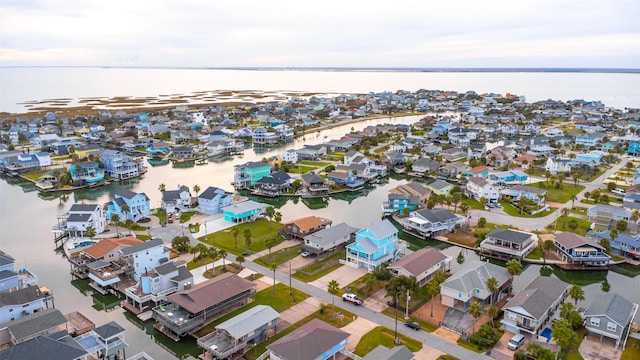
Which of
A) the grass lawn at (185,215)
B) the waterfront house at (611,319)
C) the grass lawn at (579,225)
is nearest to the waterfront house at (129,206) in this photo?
the grass lawn at (185,215)

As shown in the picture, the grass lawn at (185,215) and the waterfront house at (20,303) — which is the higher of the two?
the waterfront house at (20,303)

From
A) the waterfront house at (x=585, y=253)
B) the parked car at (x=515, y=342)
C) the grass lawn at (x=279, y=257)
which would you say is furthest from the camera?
the grass lawn at (x=279, y=257)

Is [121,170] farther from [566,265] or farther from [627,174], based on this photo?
[627,174]

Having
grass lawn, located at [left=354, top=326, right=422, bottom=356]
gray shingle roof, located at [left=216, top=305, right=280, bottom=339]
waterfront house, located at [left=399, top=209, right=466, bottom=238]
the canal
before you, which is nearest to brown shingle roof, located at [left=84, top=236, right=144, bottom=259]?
the canal

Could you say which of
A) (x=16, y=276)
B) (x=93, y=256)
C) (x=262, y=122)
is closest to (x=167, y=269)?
(x=93, y=256)

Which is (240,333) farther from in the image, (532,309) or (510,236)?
(510,236)

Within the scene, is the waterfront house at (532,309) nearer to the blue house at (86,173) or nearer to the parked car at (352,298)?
the parked car at (352,298)

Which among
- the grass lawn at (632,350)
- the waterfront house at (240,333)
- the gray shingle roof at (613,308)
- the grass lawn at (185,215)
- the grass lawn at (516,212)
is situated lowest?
the grass lawn at (516,212)
